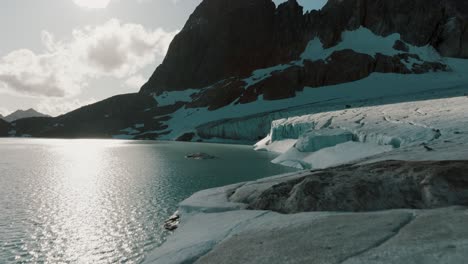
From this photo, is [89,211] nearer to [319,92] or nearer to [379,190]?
[379,190]

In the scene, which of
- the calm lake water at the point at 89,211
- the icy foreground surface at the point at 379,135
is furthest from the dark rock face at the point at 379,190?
the icy foreground surface at the point at 379,135

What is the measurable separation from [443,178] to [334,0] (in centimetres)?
20232

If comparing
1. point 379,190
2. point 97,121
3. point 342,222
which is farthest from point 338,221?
point 97,121

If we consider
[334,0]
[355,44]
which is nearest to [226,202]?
[355,44]

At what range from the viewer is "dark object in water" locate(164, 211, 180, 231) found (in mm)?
17969

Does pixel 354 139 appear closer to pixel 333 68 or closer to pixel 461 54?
pixel 333 68

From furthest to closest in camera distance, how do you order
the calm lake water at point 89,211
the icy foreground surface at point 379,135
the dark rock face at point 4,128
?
the dark rock face at point 4,128 → the icy foreground surface at point 379,135 → the calm lake water at point 89,211

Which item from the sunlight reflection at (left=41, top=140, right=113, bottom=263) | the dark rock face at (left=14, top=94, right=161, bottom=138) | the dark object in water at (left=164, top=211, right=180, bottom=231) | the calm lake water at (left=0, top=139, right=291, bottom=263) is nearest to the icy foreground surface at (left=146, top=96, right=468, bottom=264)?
the dark object in water at (left=164, top=211, right=180, bottom=231)

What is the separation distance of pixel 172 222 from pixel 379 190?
11229mm

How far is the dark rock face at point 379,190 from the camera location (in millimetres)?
12055

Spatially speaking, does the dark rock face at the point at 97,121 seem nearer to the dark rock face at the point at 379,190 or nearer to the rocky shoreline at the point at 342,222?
the rocky shoreline at the point at 342,222

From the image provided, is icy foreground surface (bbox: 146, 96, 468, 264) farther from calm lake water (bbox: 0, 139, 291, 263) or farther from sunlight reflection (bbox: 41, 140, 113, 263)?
sunlight reflection (bbox: 41, 140, 113, 263)

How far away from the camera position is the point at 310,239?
32.4ft

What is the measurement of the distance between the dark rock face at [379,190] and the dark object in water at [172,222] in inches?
186
